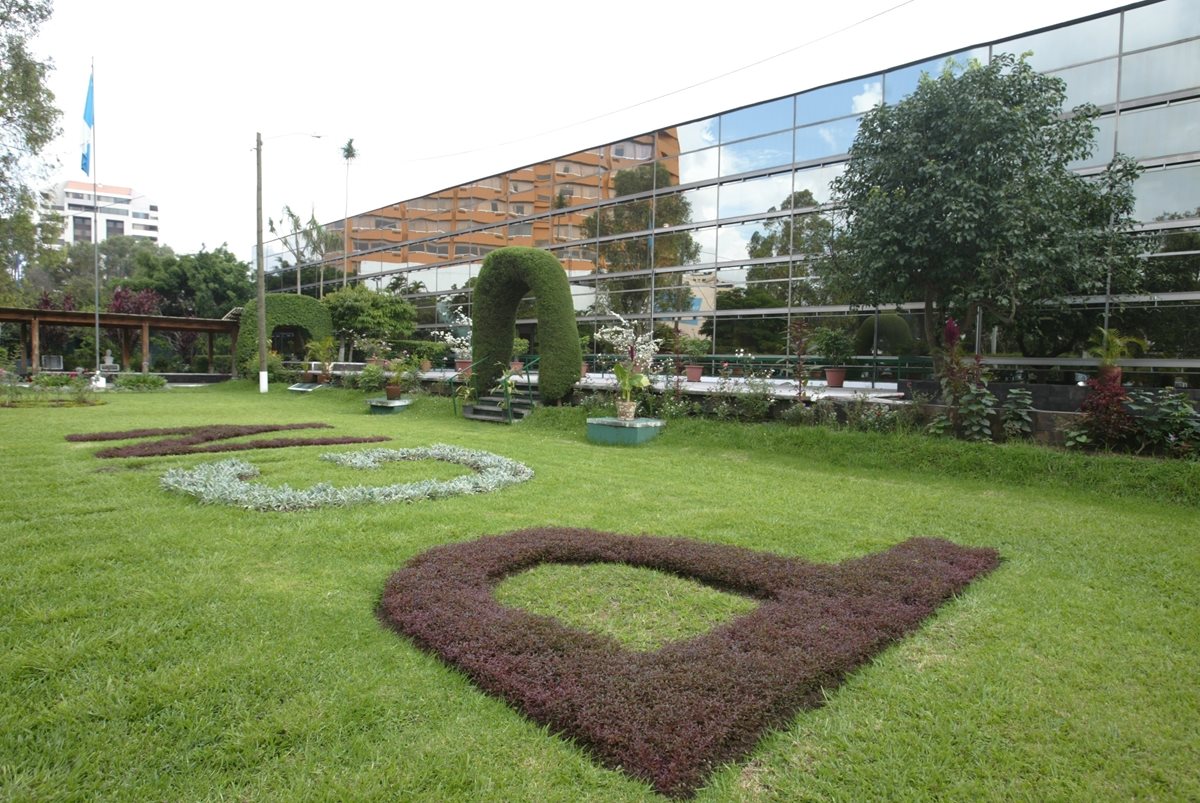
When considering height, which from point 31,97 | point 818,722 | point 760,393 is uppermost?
point 31,97

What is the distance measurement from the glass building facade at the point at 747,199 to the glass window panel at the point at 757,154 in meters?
0.04

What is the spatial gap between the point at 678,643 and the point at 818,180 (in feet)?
61.6

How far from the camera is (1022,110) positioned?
33.9 ft

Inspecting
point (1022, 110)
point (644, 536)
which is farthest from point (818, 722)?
point (1022, 110)

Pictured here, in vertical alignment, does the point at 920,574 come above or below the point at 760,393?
below

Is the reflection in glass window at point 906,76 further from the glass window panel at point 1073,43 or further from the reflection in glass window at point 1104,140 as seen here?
the reflection in glass window at point 1104,140

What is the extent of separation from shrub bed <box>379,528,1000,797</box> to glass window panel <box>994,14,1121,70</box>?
1510 cm

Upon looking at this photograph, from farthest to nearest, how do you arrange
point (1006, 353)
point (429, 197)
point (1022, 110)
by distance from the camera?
1. point (429, 197)
2. point (1006, 353)
3. point (1022, 110)

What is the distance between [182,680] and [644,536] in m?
3.23

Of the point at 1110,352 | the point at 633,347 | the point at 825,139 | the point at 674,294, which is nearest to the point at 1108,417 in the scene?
the point at 1110,352

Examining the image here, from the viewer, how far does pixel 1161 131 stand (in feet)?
43.8

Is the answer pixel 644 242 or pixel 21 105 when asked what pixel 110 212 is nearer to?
pixel 21 105

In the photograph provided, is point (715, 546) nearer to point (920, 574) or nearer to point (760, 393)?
point (920, 574)

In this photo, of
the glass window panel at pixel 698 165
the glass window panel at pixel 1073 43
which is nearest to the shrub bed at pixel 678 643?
the glass window panel at pixel 1073 43
